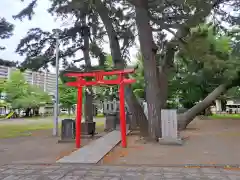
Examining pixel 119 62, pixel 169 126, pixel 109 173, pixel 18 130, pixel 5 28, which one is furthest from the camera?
pixel 18 130

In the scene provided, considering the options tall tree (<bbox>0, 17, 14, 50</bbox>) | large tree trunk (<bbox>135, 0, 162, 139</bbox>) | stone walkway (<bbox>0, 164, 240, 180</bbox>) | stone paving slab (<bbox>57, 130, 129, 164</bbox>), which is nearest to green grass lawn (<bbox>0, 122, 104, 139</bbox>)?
tall tree (<bbox>0, 17, 14, 50</bbox>)

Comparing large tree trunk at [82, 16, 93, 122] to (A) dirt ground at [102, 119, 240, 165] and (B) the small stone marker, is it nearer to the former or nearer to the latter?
(B) the small stone marker

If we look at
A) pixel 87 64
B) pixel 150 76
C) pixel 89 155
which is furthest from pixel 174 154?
pixel 87 64

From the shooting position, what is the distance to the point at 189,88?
97.8 ft

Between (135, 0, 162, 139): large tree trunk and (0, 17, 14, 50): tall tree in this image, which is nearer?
(135, 0, 162, 139): large tree trunk

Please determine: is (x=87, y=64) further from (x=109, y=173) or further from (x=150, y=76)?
(x=109, y=173)

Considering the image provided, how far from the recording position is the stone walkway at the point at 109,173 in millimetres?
6121

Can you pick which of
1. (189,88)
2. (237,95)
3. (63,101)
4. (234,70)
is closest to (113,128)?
(234,70)

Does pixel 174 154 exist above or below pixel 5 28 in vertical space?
below

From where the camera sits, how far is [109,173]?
6535 mm

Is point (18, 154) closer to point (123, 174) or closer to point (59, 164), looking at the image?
point (59, 164)

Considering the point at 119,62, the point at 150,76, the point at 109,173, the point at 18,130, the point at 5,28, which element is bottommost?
the point at 109,173

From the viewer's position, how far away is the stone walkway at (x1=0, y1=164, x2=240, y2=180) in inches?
241

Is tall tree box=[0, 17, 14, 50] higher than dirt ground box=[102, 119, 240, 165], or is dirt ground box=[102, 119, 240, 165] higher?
tall tree box=[0, 17, 14, 50]
